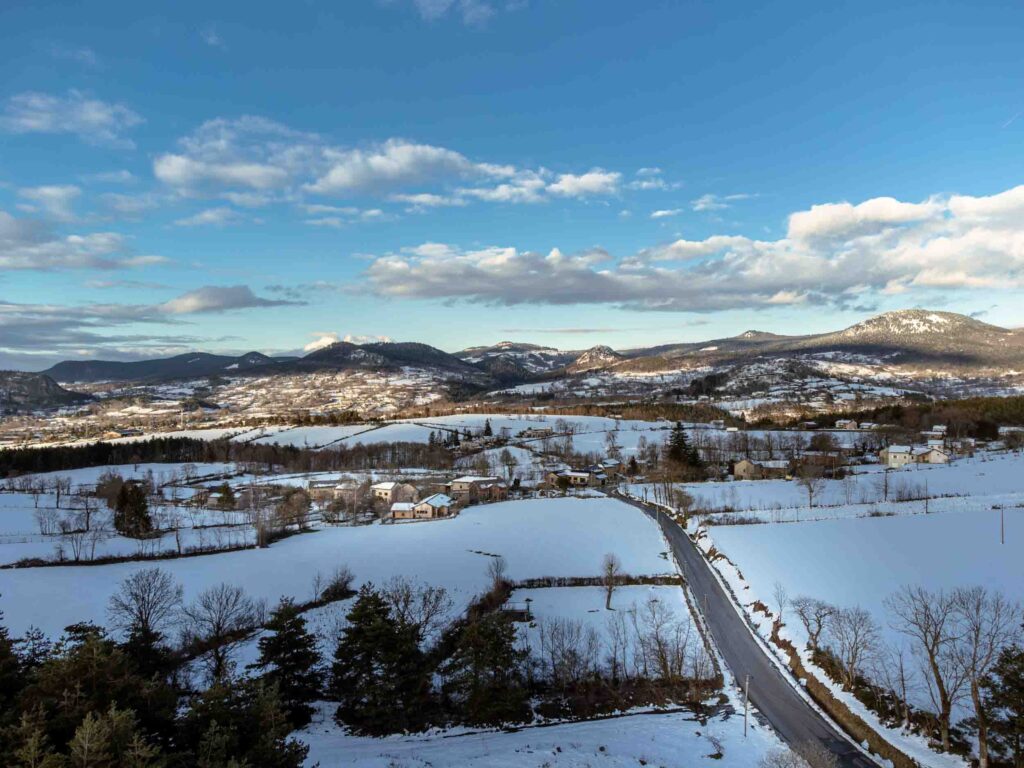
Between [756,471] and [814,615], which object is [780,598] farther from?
[756,471]

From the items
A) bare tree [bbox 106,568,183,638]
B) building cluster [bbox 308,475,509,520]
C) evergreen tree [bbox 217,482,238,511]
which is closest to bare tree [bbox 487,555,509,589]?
bare tree [bbox 106,568,183,638]

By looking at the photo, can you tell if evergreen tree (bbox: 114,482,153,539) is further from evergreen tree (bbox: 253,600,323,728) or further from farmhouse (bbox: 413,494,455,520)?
evergreen tree (bbox: 253,600,323,728)

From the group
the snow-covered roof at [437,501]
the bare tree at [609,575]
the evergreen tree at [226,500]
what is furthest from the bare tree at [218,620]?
the evergreen tree at [226,500]

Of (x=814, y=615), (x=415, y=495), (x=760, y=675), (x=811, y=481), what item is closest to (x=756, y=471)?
(x=811, y=481)

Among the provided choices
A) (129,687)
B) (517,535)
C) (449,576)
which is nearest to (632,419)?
(517,535)

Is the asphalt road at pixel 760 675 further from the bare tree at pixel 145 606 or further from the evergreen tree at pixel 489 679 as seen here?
the bare tree at pixel 145 606

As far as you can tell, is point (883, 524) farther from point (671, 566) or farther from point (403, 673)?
point (403, 673)
